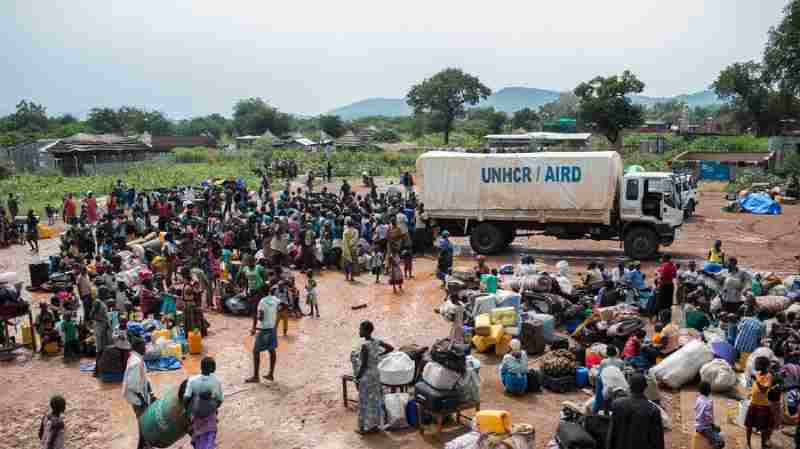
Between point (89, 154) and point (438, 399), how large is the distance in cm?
3667

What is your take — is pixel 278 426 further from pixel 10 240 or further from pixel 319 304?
pixel 10 240

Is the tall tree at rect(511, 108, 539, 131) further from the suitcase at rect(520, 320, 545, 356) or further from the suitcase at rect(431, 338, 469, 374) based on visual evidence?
the suitcase at rect(431, 338, 469, 374)

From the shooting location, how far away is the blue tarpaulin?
26328 mm

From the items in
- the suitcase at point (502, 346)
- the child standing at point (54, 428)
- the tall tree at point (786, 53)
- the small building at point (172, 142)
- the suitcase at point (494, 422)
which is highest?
the tall tree at point (786, 53)

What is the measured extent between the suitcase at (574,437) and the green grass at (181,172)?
24832 mm

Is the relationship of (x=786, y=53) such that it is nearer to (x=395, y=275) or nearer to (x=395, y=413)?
(x=395, y=275)

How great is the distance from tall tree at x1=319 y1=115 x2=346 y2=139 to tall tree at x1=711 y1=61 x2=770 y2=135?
49999mm

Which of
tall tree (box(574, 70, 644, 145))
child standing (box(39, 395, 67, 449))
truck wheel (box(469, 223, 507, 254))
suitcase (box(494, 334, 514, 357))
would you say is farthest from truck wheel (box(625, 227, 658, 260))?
tall tree (box(574, 70, 644, 145))

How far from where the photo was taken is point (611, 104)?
5188cm

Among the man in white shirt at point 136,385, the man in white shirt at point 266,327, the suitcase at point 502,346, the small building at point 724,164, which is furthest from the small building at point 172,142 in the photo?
the man in white shirt at point 136,385

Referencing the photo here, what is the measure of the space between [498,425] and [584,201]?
12.1 m

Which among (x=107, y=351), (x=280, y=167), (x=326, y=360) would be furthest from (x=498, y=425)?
(x=280, y=167)

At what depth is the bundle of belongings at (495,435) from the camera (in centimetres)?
667

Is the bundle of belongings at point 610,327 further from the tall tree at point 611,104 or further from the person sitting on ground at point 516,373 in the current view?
the tall tree at point 611,104
